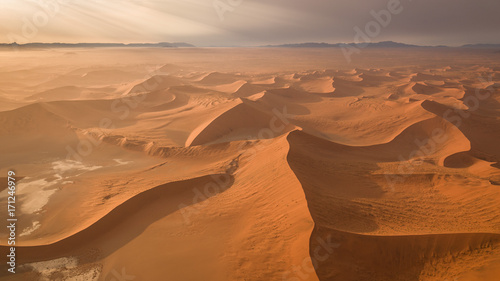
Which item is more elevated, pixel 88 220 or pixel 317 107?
pixel 317 107

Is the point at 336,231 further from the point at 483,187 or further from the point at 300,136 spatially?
the point at 300,136

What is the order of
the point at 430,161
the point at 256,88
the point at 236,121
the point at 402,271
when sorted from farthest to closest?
the point at 256,88, the point at 236,121, the point at 430,161, the point at 402,271

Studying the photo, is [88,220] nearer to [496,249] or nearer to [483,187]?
[496,249]

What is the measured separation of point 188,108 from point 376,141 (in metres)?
13.1

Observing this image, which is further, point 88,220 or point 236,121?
point 236,121

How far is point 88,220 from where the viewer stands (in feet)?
24.1

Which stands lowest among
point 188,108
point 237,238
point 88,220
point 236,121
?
point 237,238

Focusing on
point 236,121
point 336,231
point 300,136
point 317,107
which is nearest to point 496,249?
point 336,231

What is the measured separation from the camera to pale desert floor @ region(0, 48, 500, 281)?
18.6 feet

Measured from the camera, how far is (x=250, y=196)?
27.0 feet

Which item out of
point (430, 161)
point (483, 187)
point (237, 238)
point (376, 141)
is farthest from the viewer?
point (376, 141)

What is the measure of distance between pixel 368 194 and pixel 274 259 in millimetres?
4350

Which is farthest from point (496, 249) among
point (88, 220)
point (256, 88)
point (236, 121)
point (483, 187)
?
point (256, 88)

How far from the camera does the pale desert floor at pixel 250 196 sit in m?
5.66
